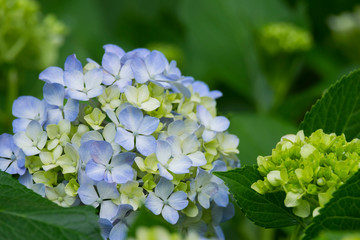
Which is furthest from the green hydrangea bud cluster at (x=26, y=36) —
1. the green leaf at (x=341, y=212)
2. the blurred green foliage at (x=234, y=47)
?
the green leaf at (x=341, y=212)

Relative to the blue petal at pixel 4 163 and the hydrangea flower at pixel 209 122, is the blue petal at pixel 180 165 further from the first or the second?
the blue petal at pixel 4 163

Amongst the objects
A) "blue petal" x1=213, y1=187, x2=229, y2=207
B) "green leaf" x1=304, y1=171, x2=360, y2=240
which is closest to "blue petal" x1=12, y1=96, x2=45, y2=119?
"blue petal" x1=213, y1=187, x2=229, y2=207

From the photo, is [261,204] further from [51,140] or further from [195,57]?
[195,57]

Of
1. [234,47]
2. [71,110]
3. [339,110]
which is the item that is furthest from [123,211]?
[234,47]

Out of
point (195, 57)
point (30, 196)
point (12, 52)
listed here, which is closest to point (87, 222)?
point (30, 196)

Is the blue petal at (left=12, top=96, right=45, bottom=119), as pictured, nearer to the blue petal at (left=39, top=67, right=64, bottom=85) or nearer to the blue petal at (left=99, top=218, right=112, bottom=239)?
the blue petal at (left=39, top=67, right=64, bottom=85)

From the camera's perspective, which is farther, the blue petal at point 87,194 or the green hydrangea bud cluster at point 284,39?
the green hydrangea bud cluster at point 284,39
